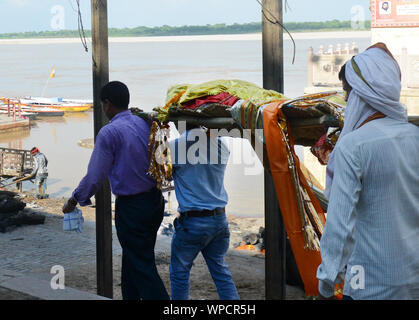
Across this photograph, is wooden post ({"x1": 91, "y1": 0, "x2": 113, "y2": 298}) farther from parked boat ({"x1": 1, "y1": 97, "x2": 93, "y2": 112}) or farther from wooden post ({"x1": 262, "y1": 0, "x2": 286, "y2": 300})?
parked boat ({"x1": 1, "y1": 97, "x2": 93, "y2": 112})

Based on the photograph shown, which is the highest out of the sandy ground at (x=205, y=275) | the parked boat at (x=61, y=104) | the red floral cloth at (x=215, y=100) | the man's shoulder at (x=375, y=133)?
the red floral cloth at (x=215, y=100)

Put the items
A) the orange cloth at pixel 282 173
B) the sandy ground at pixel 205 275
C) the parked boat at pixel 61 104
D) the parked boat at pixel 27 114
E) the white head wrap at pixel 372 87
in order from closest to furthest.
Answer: the white head wrap at pixel 372 87 < the orange cloth at pixel 282 173 < the sandy ground at pixel 205 275 < the parked boat at pixel 27 114 < the parked boat at pixel 61 104

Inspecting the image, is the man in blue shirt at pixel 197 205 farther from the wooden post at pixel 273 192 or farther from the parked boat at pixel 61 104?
the parked boat at pixel 61 104

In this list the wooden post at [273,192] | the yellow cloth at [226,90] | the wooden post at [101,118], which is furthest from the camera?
the wooden post at [101,118]

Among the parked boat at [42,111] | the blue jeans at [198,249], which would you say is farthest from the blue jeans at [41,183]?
the parked boat at [42,111]

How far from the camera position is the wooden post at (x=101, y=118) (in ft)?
16.4

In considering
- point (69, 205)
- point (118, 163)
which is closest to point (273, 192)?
point (118, 163)

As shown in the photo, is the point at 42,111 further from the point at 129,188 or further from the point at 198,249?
the point at 198,249

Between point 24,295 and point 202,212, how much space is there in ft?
4.03

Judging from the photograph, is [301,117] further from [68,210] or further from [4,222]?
[4,222]

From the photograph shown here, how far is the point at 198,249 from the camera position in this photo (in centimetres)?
425

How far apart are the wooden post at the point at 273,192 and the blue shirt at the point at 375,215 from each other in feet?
5.56

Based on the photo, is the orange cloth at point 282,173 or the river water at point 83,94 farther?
the river water at point 83,94
